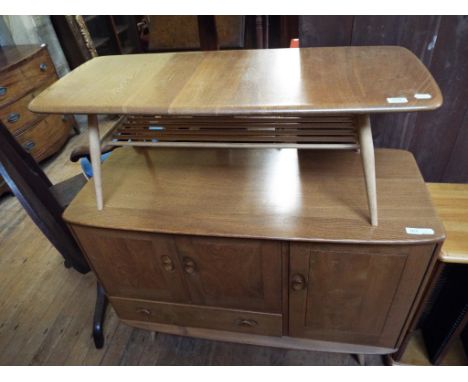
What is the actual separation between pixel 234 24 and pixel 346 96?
112cm

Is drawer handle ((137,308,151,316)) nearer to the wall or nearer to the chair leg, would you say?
the chair leg

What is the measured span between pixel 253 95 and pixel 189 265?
487mm

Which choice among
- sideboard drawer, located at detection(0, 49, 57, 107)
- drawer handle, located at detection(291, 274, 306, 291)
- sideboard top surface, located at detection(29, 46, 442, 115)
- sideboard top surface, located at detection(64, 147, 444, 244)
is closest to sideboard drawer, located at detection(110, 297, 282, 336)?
drawer handle, located at detection(291, 274, 306, 291)

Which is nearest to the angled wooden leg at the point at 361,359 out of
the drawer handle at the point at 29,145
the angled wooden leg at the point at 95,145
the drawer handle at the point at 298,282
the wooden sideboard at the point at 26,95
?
the drawer handle at the point at 298,282

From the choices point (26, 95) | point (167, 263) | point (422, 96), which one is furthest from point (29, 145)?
point (422, 96)

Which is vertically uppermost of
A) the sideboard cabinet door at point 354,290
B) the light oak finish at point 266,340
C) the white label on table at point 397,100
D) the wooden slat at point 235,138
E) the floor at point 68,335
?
the white label on table at point 397,100

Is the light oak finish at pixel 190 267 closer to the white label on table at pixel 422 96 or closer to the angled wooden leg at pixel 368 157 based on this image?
the angled wooden leg at pixel 368 157

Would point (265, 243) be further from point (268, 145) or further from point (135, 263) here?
point (135, 263)

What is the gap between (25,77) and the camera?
200 cm

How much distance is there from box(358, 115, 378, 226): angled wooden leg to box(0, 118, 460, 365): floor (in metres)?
0.73

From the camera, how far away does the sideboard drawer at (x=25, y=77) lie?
73.6 inches

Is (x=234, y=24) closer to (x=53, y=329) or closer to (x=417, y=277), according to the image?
(x=417, y=277)

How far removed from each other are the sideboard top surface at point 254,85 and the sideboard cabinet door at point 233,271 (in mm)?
333

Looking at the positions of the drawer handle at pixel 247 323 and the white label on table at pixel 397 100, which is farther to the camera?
the drawer handle at pixel 247 323
